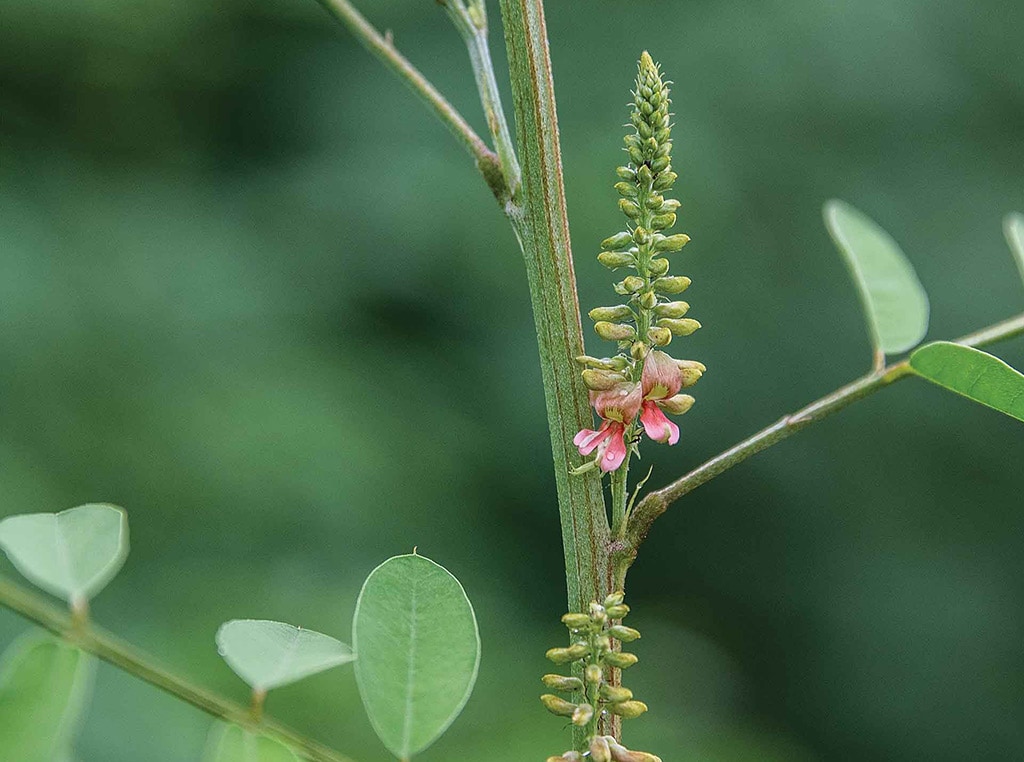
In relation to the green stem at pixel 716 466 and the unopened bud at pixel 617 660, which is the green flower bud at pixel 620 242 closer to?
the green stem at pixel 716 466

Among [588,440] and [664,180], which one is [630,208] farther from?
[588,440]

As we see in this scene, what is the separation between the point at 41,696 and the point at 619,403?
0.42 m

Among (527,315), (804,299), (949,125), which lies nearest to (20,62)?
(527,315)

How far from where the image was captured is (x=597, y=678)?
78 cm

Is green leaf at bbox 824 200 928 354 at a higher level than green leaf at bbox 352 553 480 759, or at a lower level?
higher

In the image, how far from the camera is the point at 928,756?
11.6 feet

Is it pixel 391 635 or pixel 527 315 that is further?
pixel 527 315

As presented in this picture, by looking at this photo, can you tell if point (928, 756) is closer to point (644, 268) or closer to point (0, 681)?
point (644, 268)

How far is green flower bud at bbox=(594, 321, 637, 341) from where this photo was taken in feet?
2.73

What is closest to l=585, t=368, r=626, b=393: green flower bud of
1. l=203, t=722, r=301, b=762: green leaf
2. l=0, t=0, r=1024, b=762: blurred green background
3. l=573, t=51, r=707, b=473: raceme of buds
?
l=573, t=51, r=707, b=473: raceme of buds

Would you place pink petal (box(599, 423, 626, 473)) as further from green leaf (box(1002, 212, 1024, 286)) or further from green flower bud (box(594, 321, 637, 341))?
green leaf (box(1002, 212, 1024, 286))

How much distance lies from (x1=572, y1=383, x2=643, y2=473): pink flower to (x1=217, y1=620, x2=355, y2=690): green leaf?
0.22 metres

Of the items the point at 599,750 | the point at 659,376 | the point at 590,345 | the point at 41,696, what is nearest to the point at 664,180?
the point at 659,376

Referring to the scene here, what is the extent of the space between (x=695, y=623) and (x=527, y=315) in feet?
3.73
